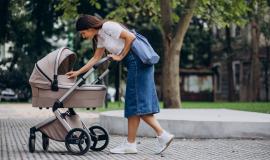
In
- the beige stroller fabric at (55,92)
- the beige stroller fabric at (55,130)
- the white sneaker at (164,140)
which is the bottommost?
the white sneaker at (164,140)

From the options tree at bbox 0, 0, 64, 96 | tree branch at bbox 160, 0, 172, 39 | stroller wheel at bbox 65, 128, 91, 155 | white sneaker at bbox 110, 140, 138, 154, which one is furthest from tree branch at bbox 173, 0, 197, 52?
tree at bbox 0, 0, 64, 96

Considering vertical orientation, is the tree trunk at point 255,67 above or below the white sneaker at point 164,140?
above

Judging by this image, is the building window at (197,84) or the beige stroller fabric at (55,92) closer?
the beige stroller fabric at (55,92)

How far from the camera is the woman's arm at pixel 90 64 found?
7812 millimetres

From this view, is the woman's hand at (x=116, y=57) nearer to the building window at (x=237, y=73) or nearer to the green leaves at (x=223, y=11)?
the green leaves at (x=223, y=11)

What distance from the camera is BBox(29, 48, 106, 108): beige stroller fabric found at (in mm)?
7715

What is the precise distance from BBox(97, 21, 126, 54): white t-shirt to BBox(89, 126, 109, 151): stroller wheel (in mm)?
1190

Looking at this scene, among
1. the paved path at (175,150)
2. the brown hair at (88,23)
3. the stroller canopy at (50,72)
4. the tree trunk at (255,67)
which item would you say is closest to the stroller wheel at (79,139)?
the paved path at (175,150)

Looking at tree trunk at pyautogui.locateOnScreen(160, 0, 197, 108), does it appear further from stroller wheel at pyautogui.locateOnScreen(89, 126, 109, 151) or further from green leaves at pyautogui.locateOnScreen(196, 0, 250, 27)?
stroller wheel at pyautogui.locateOnScreen(89, 126, 109, 151)

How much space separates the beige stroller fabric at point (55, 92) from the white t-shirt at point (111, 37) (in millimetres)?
537

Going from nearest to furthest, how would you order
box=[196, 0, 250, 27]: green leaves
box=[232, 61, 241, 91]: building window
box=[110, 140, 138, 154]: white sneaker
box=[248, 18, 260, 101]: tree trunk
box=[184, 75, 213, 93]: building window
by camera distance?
box=[110, 140, 138, 154]: white sneaker < box=[196, 0, 250, 27]: green leaves < box=[248, 18, 260, 101]: tree trunk < box=[184, 75, 213, 93]: building window < box=[232, 61, 241, 91]: building window

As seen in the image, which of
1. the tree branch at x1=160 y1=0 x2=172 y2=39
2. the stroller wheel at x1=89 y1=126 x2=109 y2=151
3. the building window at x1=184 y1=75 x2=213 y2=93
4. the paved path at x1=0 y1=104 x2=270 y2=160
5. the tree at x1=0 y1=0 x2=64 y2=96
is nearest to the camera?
the paved path at x1=0 y1=104 x2=270 y2=160

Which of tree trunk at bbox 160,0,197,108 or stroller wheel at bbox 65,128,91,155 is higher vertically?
tree trunk at bbox 160,0,197,108

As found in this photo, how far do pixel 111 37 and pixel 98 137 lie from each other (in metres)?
1.45
